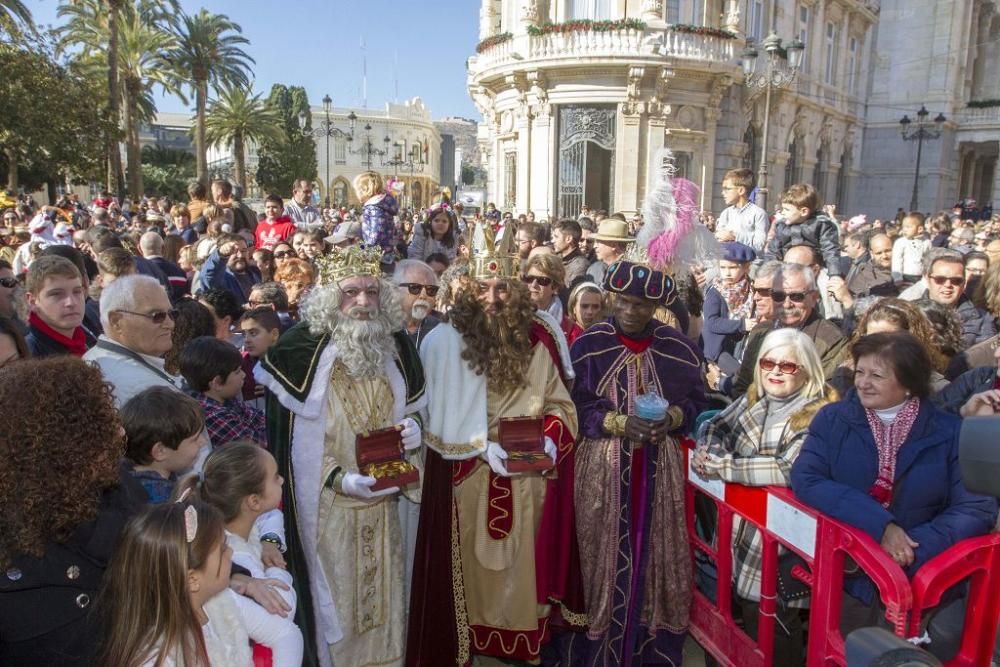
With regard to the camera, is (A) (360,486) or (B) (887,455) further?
(A) (360,486)

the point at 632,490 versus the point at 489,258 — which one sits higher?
the point at 489,258

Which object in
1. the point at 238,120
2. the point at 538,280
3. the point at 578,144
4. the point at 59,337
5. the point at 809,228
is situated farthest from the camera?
the point at 238,120

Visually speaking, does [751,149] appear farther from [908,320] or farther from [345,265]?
[345,265]

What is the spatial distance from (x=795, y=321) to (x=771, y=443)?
130 centimetres

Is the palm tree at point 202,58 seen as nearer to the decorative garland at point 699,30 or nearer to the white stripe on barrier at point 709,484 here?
the decorative garland at point 699,30

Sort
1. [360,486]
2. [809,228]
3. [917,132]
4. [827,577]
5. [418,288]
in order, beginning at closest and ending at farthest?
[827,577], [360,486], [418,288], [809,228], [917,132]

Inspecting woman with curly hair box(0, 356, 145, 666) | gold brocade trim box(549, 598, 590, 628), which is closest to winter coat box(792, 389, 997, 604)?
gold brocade trim box(549, 598, 590, 628)

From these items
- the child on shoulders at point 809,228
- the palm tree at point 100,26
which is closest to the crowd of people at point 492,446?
the child on shoulders at point 809,228

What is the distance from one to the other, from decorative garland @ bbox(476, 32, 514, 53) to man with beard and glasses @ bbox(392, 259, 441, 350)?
2015 centimetres

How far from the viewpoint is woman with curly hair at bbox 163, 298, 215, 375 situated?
3941mm

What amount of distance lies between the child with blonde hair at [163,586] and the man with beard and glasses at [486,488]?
1.61 metres

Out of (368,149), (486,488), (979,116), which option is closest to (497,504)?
(486,488)

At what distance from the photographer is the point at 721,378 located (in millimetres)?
5098

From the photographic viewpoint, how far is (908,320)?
3688 mm
